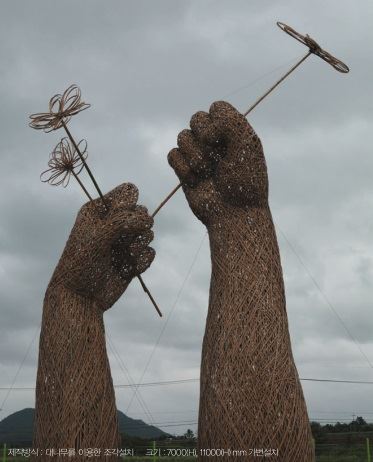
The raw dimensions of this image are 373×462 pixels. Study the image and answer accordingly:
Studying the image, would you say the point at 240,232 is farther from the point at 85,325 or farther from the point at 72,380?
the point at 72,380

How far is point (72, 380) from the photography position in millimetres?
6480

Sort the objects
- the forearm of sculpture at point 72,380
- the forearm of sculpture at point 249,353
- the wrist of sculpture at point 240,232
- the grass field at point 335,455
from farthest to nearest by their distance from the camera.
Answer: the grass field at point 335,455 → the wrist of sculpture at point 240,232 → the forearm of sculpture at point 72,380 → the forearm of sculpture at point 249,353

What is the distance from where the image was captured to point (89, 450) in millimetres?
6293

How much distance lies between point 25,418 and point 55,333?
3696 centimetres

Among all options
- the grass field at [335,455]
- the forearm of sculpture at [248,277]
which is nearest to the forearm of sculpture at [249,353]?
the forearm of sculpture at [248,277]

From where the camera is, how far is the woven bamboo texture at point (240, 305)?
6039 millimetres

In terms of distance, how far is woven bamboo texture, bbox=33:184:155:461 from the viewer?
6387mm

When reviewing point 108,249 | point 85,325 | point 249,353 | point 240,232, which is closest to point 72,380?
point 85,325

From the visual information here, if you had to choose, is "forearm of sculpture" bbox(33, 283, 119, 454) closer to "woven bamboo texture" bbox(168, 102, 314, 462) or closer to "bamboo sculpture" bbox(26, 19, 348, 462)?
"bamboo sculpture" bbox(26, 19, 348, 462)

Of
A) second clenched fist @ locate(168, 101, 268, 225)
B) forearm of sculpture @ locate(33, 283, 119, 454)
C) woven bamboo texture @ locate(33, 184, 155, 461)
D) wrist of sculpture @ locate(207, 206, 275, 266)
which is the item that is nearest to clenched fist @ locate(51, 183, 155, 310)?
woven bamboo texture @ locate(33, 184, 155, 461)

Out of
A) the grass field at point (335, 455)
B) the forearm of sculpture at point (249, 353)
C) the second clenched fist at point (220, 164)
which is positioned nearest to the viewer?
the forearm of sculpture at point (249, 353)

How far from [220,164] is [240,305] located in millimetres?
1519

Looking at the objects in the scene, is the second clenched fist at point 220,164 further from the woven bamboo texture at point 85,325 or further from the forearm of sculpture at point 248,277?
the woven bamboo texture at point 85,325

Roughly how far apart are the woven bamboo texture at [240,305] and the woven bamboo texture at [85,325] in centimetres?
84
